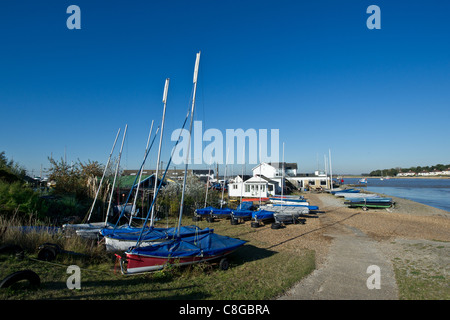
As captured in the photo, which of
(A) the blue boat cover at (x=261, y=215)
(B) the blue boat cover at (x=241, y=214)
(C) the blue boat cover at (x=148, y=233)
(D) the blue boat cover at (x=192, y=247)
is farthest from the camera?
(B) the blue boat cover at (x=241, y=214)

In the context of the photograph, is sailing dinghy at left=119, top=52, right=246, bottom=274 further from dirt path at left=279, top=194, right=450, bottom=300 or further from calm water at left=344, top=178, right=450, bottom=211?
calm water at left=344, top=178, right=450, bottom=211

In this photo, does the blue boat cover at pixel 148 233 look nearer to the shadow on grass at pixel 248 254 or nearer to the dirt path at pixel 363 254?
the shadow on grass at pixel 248 254

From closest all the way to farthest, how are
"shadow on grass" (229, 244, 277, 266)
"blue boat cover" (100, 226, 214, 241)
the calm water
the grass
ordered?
the grass, "blue boat cover" (100, 226, 214, 241), "shadow on grass" (229, 244, 277, 266), the calm water

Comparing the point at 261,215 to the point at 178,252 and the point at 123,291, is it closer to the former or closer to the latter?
the point at 178,252

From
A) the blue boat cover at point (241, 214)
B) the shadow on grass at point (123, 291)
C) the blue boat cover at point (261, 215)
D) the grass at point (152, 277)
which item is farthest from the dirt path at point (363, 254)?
the blue boat cover at point (241, 214)

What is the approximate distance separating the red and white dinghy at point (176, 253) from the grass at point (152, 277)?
29cm

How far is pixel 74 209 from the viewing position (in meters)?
18.5

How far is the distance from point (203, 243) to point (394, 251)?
9870 mm

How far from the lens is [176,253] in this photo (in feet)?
31.9

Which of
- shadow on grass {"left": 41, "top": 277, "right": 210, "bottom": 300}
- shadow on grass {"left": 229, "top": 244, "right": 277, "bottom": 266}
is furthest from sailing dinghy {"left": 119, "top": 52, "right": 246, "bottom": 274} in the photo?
shadow on grass {"left": 229, "top": 244, "right": 277, "bottom": 266}

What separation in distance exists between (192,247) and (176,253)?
90 cm

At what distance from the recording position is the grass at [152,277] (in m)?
7.45

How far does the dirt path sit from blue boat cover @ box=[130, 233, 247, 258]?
358 centimetres

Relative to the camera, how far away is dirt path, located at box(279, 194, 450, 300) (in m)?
7.92
